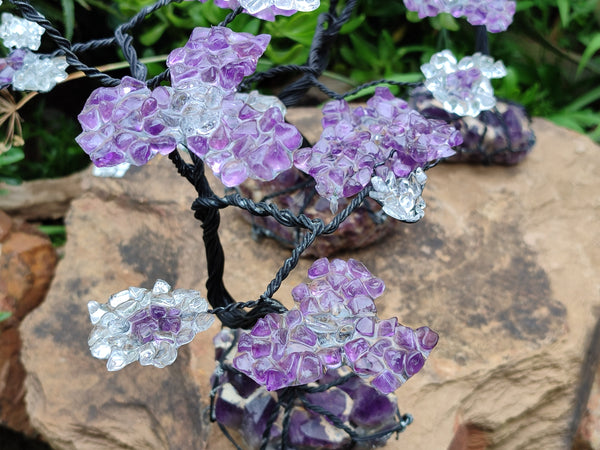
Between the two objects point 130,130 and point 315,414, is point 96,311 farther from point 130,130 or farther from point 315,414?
point 315,414

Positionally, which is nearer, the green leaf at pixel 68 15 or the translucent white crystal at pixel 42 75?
the translucent white crystal at pixel 42 75

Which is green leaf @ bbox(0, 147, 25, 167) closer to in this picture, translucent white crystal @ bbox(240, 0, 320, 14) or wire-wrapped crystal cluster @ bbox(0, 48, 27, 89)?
wire-wrapped crystal cluster @ bbox(0, 48, 27, 89)

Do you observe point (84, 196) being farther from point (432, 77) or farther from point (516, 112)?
point (516, 112)

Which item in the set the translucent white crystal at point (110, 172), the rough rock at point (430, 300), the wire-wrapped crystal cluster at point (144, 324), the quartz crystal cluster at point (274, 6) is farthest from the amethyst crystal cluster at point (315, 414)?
the translucent white crystal at point (110, 172)

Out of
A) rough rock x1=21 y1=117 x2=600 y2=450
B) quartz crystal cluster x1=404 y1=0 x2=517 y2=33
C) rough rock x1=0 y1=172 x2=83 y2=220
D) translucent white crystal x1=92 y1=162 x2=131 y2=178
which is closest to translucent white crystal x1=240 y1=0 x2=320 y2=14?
quartz crystal cluster x1=404 y1=0 x2=517 y2=33

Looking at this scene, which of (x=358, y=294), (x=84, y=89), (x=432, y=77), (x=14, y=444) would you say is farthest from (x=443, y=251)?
(x=84, y=89)

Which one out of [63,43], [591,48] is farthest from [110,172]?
[591,48]

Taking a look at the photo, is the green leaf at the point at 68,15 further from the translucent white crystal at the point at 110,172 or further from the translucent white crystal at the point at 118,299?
the translucent white crystal at the point at 118,299
